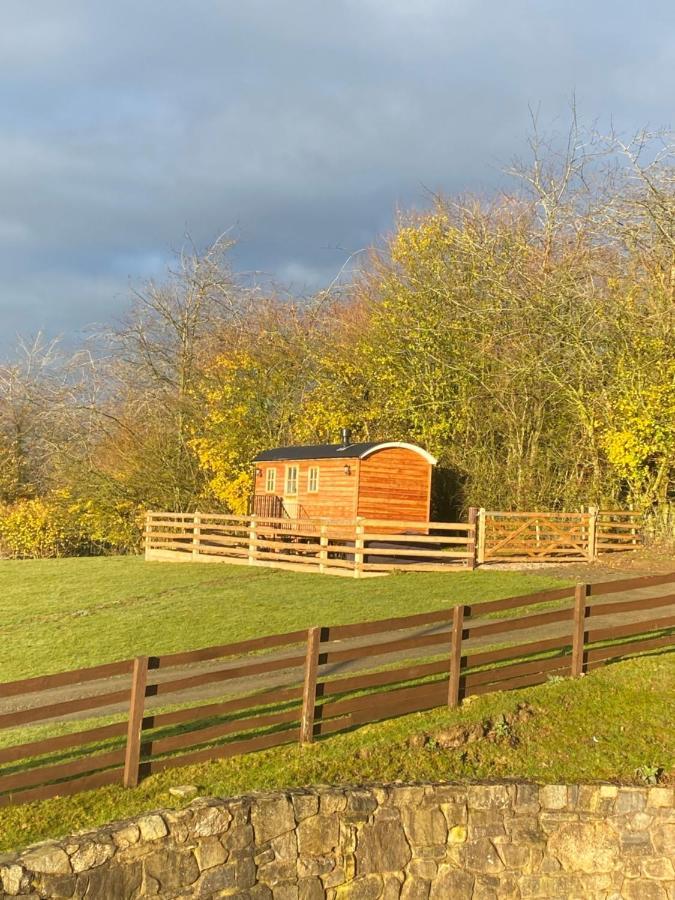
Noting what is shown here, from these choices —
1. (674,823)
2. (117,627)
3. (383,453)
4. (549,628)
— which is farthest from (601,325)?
(674,823)

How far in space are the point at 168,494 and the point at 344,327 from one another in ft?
31.2

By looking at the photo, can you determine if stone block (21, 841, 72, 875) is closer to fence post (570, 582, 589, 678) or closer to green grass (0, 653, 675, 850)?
green grass (0, 653, 675, 850)

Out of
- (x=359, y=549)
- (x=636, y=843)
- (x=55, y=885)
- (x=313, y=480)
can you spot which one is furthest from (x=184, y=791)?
(x=313, y=480)

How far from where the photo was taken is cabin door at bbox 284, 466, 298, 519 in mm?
25156

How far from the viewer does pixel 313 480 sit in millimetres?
24359

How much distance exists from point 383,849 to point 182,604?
9.60 meters

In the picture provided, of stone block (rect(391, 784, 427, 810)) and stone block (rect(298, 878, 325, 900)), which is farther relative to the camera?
stone block (rect(391, 784, 427, 810))

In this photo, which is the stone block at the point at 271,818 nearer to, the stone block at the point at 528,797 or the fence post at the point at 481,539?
the stone block at the point at 528,797

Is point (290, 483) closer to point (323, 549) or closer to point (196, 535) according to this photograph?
point (196, 535)

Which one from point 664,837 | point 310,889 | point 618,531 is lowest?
point 310,889

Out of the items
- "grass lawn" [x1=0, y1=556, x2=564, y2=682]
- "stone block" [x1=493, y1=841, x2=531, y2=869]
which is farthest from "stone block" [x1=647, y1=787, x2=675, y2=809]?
"grass lawn" [x1=0, y1=556, x2=564, y2=682]

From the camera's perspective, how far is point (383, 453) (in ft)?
76.2

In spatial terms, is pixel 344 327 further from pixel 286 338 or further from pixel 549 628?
pixel 549 628

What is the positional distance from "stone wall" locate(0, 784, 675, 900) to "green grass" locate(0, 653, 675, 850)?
0.96 feet
